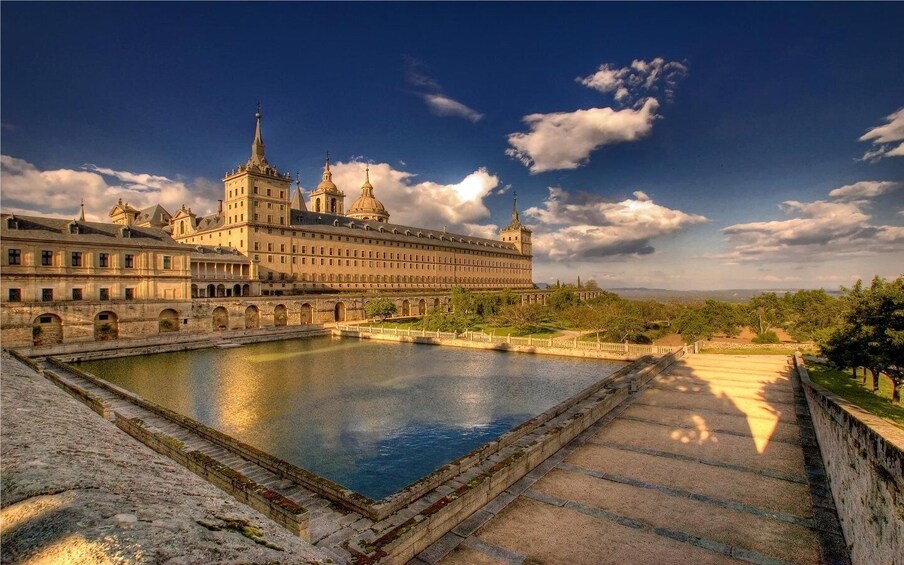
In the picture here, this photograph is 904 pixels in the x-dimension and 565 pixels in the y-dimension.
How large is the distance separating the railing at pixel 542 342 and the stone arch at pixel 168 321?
1764 cm

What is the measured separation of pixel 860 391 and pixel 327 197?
314 ft

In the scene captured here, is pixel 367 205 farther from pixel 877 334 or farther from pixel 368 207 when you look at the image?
pixel 877 334

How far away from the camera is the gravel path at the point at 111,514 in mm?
3676

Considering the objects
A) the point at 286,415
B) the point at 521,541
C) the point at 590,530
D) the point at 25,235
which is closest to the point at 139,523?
the point at 521,541

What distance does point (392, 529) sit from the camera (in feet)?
27.9

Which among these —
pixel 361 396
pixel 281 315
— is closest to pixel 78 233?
pixel 281 315

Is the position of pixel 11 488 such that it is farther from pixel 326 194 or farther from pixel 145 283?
pixel 326 194

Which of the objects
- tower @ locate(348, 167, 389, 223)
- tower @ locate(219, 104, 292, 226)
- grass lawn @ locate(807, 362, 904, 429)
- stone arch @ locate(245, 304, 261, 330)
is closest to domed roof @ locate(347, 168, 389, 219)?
tower @ locate(348, 167, 389, 223)

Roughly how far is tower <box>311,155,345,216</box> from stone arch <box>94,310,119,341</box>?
5854 centimetres

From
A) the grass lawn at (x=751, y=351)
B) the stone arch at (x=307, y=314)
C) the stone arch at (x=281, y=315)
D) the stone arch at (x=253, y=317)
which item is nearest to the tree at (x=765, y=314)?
the grass lawn at (x=751, y=351)

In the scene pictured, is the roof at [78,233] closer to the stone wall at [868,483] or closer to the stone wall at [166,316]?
the stone wall at [166,316]

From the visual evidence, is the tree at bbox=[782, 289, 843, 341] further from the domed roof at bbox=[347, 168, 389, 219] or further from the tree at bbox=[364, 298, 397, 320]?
the domed roof at bbox=[347, 168, 389, 219]

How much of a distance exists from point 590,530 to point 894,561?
481 cm

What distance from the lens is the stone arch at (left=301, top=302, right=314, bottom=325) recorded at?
61334 millimetres
